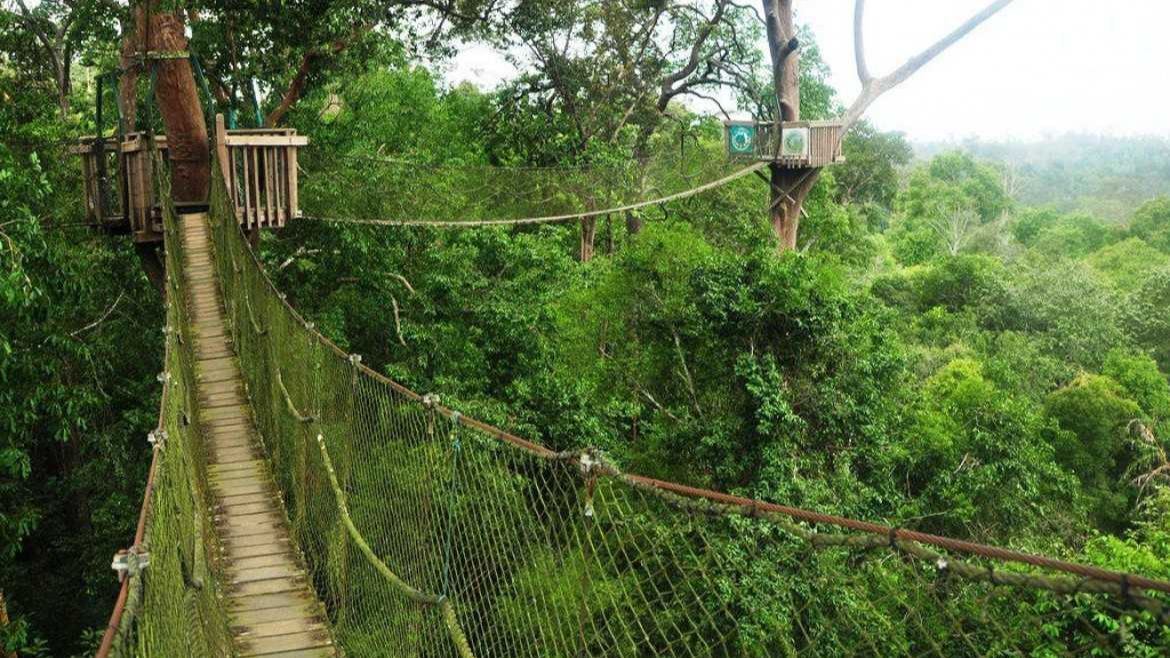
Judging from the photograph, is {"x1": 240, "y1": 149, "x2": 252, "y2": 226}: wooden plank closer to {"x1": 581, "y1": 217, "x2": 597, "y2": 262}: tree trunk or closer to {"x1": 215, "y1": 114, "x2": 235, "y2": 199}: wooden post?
{"x1": 215, "y1": 114, "x2": 235, "y2": 199}: wooden post

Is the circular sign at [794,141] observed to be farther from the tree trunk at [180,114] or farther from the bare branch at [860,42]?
the tree trunk at [180,114]

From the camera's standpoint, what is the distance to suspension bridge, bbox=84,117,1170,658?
178 cm

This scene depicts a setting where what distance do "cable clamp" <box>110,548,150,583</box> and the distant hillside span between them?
52.5 m

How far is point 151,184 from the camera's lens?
6.93m

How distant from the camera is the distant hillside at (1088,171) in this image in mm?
56781

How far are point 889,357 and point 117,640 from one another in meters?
8.11

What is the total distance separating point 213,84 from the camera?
9.62m

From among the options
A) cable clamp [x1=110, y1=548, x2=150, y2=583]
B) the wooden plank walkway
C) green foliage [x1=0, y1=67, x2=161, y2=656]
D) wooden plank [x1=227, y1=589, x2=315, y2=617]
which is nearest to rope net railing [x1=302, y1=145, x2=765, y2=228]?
green foliage [x1=0, y1=67, x2=161, y2=656]

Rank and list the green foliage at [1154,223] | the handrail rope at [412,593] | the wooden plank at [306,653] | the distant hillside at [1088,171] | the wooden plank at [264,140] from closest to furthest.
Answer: the handrail rope at [412,593] → the wooden plank at [306,653] → the wooden plank at [264,140] → the green foliage at [1154,223] → the distant hillside at [1088,171]

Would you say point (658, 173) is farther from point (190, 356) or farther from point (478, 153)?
point (190, 356)

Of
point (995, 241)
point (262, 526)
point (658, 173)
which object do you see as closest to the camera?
point (262, 526)

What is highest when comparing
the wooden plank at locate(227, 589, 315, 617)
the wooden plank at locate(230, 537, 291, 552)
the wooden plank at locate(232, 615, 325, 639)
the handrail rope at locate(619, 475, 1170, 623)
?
the handrail rope at locate(619, 475, 1170, 623)

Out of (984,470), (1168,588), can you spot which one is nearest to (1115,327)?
(984,470)

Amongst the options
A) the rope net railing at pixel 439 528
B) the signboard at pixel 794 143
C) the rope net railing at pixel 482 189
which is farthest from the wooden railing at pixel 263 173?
the signboard at pixel 794 143
